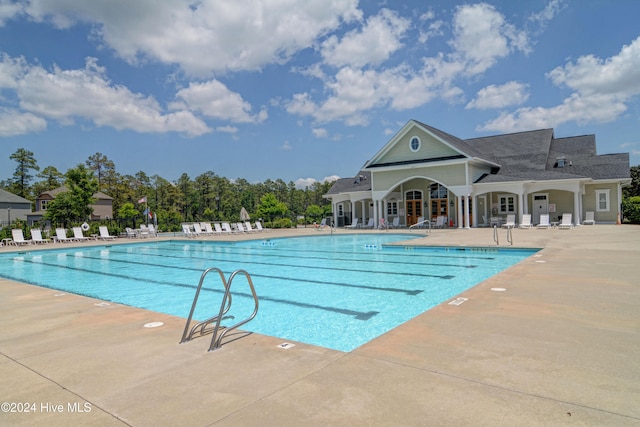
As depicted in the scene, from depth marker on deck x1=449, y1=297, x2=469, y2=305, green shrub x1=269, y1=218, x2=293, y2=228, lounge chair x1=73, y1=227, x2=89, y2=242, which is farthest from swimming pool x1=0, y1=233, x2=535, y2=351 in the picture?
green shrub x1=269, y1=218, x2=293, y2=228

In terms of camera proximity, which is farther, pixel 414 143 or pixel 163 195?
pixel 163 195

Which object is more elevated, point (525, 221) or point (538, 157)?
point (538, 157)

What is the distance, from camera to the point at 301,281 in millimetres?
10344

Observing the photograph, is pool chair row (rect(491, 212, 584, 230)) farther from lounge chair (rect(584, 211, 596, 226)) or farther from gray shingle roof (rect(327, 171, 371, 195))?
gray shingle roof (rect(327, 171, 371, 195))

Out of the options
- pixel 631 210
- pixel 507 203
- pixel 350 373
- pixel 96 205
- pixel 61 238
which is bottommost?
pixel 350 373

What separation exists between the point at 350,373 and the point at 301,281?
714 cm

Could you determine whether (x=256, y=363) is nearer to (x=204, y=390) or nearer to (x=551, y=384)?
(x=204, y=390)

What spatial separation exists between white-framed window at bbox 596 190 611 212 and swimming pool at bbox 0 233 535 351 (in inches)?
666

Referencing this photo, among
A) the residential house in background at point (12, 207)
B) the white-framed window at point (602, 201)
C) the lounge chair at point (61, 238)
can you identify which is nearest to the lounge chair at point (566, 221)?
the white-framed window at point (602, 201)

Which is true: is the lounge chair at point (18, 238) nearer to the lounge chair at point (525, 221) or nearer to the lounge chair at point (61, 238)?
the lounge chair at point (61, 238)

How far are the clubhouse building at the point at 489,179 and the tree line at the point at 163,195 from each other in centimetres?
1120

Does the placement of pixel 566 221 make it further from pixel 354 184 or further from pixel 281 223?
pixel 281 223

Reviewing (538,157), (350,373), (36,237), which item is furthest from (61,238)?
(538,157)

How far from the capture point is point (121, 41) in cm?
1783
